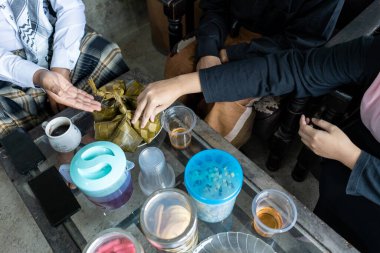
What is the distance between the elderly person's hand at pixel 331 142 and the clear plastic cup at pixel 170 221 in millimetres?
430

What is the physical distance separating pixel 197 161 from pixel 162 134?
27cm

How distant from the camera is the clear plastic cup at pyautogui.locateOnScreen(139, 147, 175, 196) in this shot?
83cm

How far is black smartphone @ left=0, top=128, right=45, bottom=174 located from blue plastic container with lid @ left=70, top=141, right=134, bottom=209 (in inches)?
10.0

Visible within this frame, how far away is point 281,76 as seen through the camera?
96cm

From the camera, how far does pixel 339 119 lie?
1074 millimetres

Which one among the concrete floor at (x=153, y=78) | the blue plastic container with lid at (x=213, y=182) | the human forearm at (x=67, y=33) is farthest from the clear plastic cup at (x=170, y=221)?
the concrete floor at (x=153, y=78)

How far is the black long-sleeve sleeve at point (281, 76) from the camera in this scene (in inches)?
35.9

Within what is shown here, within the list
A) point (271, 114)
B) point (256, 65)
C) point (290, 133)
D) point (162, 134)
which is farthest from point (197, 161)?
point (290, 133)

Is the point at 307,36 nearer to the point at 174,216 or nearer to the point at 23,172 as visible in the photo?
the point at 174,216

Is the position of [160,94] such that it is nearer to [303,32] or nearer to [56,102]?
[56,102]

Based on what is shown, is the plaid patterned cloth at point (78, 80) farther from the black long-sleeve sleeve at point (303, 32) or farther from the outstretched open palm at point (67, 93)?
the black long-sleeve sleeve at point (303, 32)

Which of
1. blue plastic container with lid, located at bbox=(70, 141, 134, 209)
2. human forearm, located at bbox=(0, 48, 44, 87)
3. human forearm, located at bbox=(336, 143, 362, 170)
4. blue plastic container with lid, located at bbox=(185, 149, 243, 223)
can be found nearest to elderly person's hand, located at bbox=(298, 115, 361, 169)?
human forearm, located at bbox=(336, 143, 362, 170)

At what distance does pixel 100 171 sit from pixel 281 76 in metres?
→ 0.62

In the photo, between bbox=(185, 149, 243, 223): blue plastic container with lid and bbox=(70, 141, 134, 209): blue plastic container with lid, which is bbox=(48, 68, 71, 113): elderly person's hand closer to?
bbox=(70, 141, 134, 209): blue plastic container with lid
